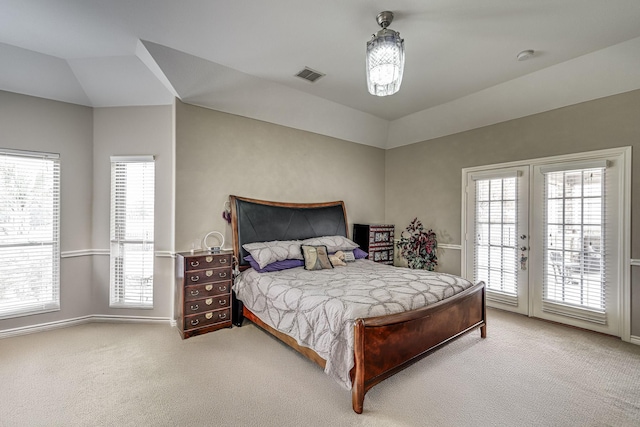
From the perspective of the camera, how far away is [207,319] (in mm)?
3297

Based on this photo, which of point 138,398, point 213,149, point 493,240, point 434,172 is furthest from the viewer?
→ point 434,172

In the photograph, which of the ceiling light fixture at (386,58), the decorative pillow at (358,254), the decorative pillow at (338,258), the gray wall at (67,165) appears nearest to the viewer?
the ceiling light fixture at (386,58)

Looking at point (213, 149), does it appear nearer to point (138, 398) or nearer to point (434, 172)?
point (138, 398)

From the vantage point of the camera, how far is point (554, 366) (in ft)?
8.60

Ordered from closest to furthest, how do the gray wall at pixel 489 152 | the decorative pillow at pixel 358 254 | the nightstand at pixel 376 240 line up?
the gray wall at pixel 489 152, the decorative pillow at pixel 358 254, the nightstand at pixel 376 240

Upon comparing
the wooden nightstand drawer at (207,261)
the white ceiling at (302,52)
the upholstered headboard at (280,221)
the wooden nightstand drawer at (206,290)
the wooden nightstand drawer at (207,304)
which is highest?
Result: the white ceiling at (302,52)

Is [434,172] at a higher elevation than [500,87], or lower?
lower

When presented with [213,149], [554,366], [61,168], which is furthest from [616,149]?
[61,168]

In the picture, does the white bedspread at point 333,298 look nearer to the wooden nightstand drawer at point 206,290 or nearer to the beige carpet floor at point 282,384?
the wooden nightstand drawer at point 206,290

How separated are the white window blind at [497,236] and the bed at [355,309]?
49.5 inches

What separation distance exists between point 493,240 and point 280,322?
347 centimetres

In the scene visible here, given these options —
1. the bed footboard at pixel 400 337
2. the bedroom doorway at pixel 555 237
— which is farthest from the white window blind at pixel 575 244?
the bed footboard at pixel 400 337

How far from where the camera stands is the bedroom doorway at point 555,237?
3.23m

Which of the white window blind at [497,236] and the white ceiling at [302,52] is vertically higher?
the white ceiling at [302,52]
